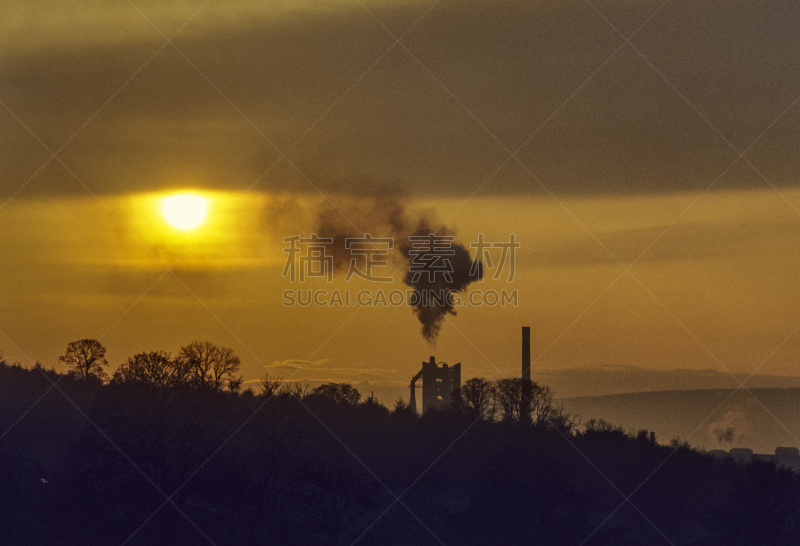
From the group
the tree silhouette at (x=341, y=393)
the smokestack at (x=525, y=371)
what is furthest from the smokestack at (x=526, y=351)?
the tree silhouette at (x=341, y=393)

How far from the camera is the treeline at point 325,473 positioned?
190 feet

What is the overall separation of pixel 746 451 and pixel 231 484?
237 feet

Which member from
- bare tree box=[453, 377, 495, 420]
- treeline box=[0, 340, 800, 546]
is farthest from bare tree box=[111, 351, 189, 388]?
bare tree box=[453, 377, 495, 420]

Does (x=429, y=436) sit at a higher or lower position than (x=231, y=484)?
higher

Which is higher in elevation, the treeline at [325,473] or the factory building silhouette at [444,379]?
the factory building silhouette at [444,379]

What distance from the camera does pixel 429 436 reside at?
81.0 meters

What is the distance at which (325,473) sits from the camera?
2525 inches

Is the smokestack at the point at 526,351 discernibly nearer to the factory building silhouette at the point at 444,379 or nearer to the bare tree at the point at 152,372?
the factory building silhouette at the point at 444,379

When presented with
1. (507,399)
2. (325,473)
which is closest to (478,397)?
(507,399)

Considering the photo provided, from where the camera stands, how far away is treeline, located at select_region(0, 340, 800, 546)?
57844 mm

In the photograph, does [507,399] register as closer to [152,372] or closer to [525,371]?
[525,371]

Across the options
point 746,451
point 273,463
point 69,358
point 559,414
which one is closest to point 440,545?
Result: point 273,463

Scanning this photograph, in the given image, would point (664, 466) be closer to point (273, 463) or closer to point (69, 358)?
point (273, 463)

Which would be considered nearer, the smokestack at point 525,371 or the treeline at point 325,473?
the treeline at point 325,473
